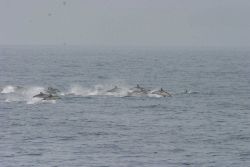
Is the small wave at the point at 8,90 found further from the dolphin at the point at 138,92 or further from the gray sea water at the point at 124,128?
the dolphin at the point at 138,92

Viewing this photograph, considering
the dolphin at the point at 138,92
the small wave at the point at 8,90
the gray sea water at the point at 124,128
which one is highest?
the small wave at the point at 8,90

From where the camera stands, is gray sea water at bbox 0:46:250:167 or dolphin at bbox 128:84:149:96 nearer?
gray sea water at bbox 0:46:250:167

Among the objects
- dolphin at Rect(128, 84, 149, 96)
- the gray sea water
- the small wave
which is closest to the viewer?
the gray sea water

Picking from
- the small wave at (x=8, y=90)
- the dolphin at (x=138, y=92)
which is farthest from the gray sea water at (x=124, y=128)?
the dolphin at (x=138, y=92)

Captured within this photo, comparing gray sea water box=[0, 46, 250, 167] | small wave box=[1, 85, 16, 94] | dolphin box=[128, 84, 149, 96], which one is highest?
small wave box=[1, 85, 16, 94]

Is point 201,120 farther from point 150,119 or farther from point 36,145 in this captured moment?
point 36,145

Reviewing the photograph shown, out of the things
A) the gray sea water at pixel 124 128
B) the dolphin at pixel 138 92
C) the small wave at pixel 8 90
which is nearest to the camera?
the gray sea water at pixel 124 128

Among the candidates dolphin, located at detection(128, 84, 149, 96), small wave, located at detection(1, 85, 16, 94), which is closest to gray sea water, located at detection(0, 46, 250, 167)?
small wave, located at detection(1, 85, 16, 94)

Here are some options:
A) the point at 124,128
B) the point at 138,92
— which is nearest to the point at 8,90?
the point at 138,92

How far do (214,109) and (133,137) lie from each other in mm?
23246

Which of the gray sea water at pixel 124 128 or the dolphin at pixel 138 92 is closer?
the gray sea water at pixel 124 128

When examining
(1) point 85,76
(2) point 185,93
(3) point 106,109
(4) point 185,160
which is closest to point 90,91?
(2) point 185,93

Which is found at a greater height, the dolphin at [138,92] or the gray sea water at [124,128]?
the dolphin at [138,92]

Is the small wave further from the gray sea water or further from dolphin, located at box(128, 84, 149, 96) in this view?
dolphin, located at box(128, 84, 149, 96)
